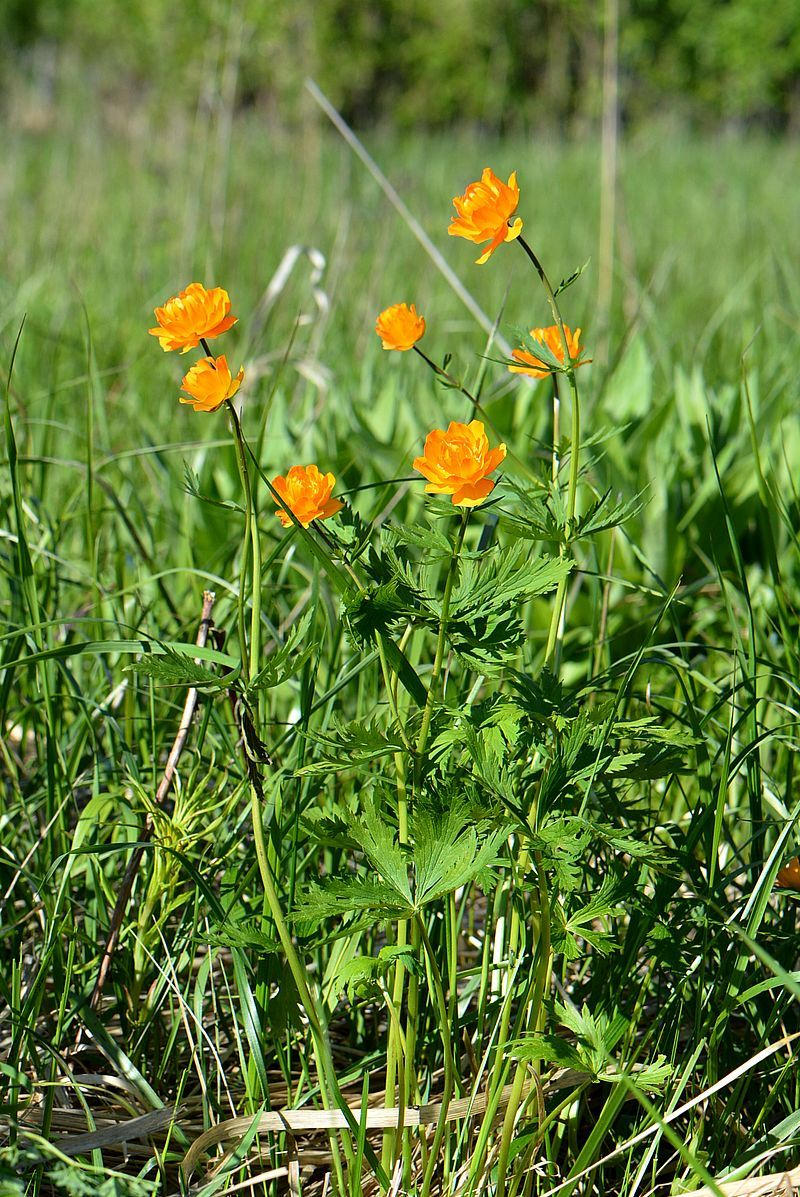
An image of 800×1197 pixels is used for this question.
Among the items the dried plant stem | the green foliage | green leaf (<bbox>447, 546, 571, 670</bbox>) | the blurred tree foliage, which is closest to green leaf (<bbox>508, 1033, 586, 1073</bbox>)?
the green foliage

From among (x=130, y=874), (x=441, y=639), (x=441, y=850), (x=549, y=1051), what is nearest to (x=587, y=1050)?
(x=549, y=1051)

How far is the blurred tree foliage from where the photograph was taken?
1177 centimetres

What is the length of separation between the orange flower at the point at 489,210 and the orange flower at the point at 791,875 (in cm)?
55

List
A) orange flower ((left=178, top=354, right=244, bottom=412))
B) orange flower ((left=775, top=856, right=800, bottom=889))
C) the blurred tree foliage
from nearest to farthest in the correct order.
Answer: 1. orange flower ((left=178, top=354, right=244, bottom=412))
2. orange flower ((left=775, top=856, right=800, bottom=889))
3. the blurred tree foliage

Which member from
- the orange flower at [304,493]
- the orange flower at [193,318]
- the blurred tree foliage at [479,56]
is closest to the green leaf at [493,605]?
the orange flower at [304,493]

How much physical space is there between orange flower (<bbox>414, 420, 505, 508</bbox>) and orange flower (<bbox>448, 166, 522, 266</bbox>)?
4.6 inches

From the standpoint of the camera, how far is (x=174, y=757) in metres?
0.90

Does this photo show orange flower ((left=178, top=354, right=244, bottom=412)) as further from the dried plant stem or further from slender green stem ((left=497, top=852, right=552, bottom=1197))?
slender green stem ((left=497, top=852, right=552, bottom=1197))

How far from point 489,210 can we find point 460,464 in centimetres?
17

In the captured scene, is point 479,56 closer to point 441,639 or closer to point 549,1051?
point 441,639

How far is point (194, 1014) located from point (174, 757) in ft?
0.68

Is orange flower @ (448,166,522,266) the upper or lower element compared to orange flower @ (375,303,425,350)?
upper

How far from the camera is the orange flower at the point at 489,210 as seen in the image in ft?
2.24

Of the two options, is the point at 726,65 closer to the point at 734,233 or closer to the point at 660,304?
the point at 734,233
